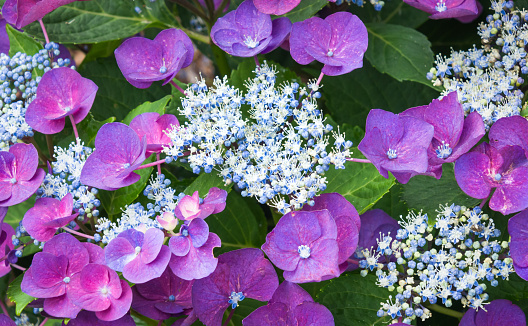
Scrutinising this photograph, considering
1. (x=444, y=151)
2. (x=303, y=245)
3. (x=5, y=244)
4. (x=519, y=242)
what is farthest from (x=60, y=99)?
(x=519, y=242)

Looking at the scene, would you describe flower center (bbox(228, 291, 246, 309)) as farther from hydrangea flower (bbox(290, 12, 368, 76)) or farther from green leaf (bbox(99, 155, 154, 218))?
hydrangea flower (bbox(290, 12, 368, 76))

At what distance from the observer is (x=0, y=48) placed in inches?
49.8

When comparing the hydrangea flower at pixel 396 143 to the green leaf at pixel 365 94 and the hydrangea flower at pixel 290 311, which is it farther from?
the green leaf at pixel 365 94

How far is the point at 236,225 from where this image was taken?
110cm

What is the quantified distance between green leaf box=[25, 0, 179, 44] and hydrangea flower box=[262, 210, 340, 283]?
1.87 ft

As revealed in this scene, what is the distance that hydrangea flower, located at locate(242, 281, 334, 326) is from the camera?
813 millimetres

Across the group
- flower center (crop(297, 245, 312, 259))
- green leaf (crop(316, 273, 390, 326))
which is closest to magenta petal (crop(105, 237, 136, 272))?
flower center (crop(297, 245, 312, 259))

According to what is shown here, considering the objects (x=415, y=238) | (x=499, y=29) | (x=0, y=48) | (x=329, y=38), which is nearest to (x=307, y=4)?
(x=329, y=38)

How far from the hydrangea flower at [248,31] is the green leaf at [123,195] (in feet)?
0.72

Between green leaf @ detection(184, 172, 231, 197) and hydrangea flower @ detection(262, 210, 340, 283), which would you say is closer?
hydrangea flower @ detection(262, 210, 340, 283)

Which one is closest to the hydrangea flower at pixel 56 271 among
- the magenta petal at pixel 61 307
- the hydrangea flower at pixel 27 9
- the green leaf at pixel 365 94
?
the magenta petal at pixel 61 307

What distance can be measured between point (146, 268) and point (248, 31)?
1.33 ft

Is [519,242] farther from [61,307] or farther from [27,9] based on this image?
[27,9]

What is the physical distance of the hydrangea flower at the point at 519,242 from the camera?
79 centimetres
